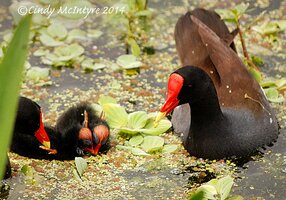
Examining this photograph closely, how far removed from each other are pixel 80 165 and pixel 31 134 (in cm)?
40

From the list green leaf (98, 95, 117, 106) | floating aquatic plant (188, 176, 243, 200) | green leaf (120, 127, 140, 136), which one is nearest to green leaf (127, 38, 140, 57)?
green leaf (98, 95, 117, 106)

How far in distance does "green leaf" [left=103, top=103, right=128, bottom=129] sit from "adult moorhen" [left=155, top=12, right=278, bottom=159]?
526 mm

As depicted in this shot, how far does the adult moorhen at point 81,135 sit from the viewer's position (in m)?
4.29

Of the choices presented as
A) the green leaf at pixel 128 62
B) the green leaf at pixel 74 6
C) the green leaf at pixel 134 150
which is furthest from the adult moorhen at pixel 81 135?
the green leaf at pixel 74 6

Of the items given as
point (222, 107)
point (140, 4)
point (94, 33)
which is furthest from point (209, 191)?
point (140, 4)

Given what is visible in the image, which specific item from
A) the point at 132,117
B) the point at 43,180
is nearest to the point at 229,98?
the point at 132,117

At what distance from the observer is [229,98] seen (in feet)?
14.7

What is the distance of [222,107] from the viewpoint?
4.48 m

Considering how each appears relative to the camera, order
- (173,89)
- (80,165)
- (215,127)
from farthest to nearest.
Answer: (215,127) < (80,165) < (173,89)

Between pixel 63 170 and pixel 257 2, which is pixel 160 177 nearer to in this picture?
pixel 63 170

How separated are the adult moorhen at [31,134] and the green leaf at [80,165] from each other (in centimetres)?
22

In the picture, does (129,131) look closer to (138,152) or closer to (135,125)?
(135,125)

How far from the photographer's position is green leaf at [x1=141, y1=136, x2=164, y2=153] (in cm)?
439

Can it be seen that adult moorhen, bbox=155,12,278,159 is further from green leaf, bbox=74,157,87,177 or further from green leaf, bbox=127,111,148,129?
green leaf, bbox=74,157,87,177
